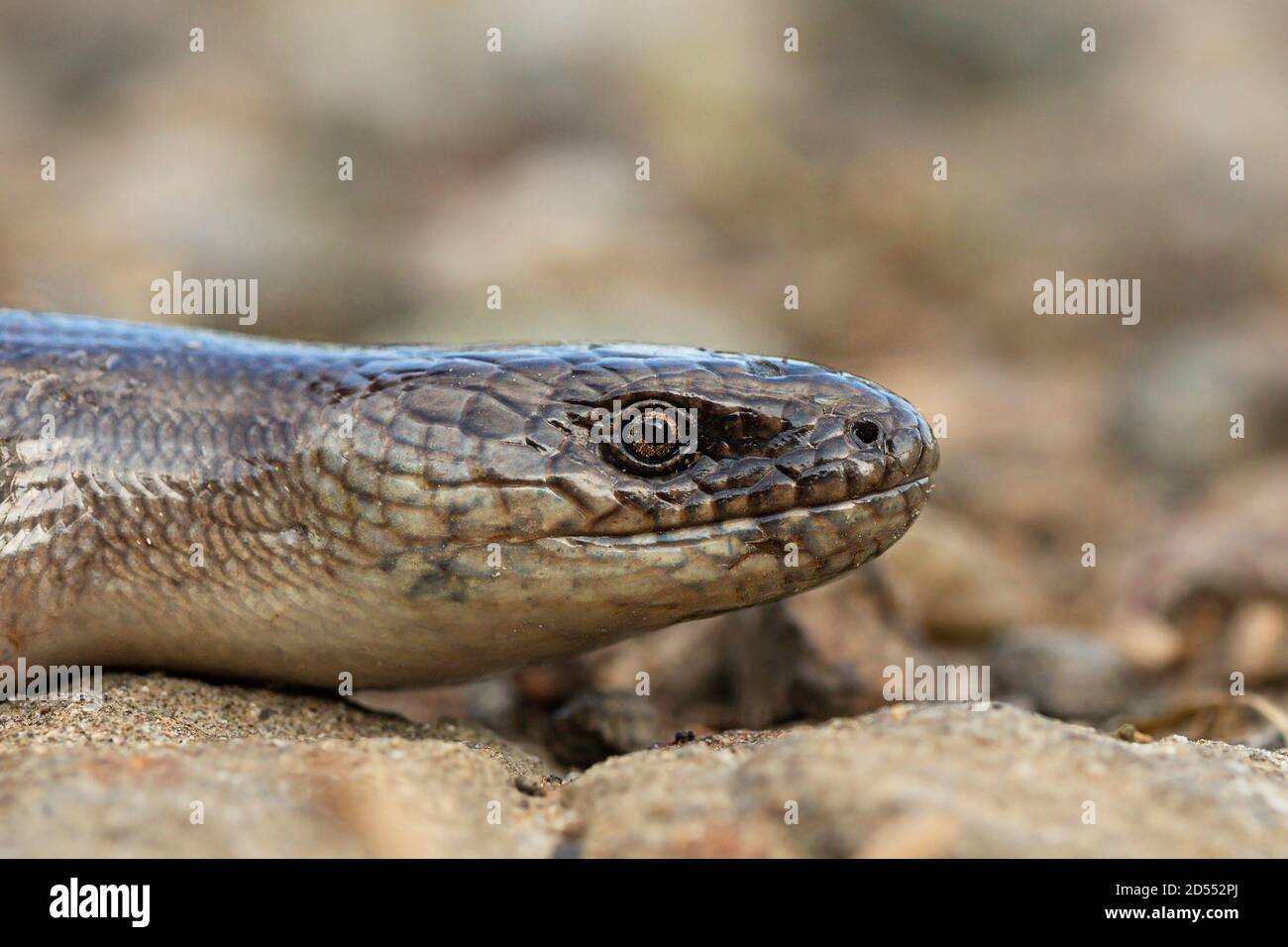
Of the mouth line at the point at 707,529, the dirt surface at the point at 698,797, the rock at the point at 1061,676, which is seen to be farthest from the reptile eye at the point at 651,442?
the rock at the point at 1061,676

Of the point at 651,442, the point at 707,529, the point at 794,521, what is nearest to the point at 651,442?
the point at 651,442

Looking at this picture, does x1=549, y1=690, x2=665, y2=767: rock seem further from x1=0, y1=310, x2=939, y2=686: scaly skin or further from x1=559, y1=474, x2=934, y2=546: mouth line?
x1=559, y1=474, x2=934, y2=546: mouth line

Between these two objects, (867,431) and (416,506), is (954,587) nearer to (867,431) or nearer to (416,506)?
(867,431)
